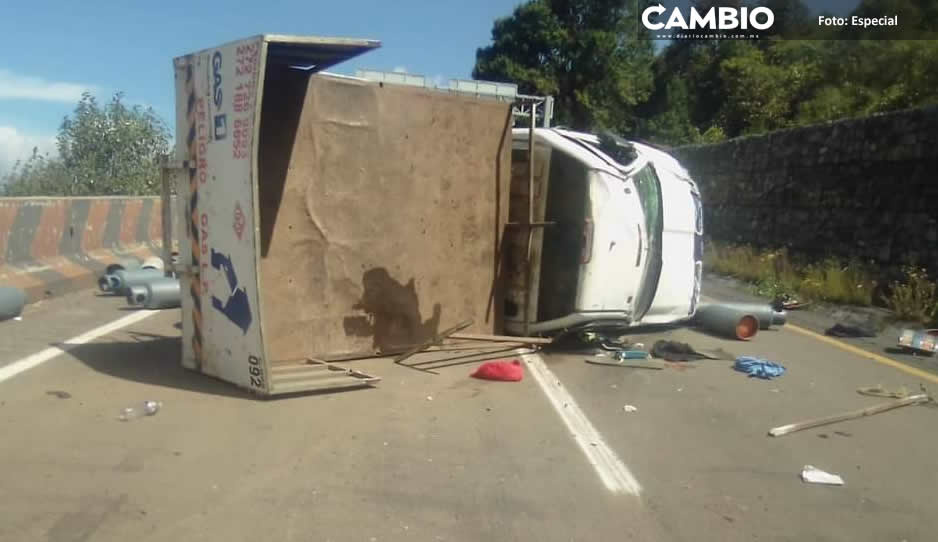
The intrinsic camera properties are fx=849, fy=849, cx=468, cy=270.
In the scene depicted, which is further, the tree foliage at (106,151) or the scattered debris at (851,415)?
the tree foliage at (106,151)

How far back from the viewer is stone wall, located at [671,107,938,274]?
1191 centimetres

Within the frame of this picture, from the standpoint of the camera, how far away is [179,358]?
7.54 metres

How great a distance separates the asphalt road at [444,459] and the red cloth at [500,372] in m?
0.10

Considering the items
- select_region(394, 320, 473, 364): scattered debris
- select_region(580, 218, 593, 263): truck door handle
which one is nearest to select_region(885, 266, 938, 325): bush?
select_region(580, 218, 593, 263): truck door handle

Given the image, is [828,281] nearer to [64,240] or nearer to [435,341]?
[435,341]

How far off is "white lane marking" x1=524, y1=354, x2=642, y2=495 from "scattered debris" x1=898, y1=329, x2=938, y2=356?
13.7 ft

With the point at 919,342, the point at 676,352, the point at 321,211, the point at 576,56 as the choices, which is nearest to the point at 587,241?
the point at 676,352

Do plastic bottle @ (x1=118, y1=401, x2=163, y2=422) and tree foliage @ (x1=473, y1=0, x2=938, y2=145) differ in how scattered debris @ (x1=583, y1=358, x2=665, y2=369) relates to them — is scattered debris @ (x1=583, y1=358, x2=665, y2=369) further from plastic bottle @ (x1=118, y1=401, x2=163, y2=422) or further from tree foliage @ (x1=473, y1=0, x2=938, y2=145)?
tree foliage @ (x1=473, y1=0, x2=938, y2=145)

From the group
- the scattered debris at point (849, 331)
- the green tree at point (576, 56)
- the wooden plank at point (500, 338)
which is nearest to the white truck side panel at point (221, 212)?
the wooden plank at point (500, 338)

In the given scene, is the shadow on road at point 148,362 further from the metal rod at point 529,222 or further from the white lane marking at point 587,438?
the metal rod at point 529,222

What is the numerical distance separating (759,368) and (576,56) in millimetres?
36319

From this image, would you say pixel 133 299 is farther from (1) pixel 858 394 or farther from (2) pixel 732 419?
(1) pixel 858 394

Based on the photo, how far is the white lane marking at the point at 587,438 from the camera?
16.1 ft

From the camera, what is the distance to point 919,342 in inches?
356
